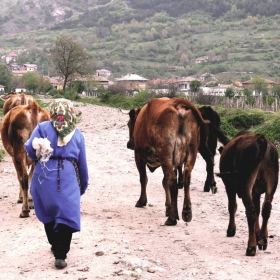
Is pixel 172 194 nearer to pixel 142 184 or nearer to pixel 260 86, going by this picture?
pixel 142 184

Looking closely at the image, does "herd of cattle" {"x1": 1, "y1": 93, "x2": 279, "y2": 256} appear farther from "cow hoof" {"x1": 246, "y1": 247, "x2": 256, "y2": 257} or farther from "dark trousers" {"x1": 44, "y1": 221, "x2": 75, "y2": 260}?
"dark trousers" {"x1": 44, "y1": 221, "x2": 75, "y2": 260}

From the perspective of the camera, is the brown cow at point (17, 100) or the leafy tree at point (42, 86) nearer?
the brown cow at point (17, 100)

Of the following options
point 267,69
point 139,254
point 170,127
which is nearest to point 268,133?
point 170,127

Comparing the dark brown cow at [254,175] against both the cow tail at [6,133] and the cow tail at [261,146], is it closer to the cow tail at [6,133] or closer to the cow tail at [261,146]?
the cow tail at [261,146]

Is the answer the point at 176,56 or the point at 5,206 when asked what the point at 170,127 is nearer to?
the point at 5,206

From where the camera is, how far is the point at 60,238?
621cm

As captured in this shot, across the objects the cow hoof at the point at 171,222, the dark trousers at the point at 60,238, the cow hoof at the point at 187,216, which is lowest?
the cow hoof at the point at 171,222

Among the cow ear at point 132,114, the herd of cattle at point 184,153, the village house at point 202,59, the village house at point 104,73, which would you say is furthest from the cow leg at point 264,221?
the village house at point 202,59

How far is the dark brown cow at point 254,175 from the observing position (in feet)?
21.5

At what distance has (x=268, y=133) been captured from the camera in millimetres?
19422

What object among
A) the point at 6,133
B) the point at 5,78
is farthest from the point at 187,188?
the point at 5,78

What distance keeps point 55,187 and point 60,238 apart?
24.0 inches

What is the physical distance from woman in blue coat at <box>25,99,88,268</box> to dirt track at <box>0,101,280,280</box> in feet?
1.43

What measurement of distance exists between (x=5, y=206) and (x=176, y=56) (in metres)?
183
